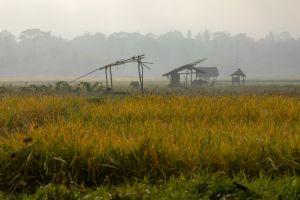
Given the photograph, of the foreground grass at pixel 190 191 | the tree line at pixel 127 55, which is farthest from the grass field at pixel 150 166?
the tree line at pixel 127 55

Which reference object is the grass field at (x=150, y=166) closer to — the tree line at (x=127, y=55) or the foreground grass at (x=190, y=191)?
the foreground grass at (x=190, y=191)

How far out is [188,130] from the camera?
776cm

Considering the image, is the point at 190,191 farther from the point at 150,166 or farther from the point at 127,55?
the point at 127,55

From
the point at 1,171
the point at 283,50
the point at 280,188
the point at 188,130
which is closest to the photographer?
the point at 280,188

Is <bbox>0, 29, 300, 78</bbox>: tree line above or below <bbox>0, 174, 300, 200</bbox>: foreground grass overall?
above

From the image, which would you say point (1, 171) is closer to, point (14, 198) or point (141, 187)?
point (14, 198)

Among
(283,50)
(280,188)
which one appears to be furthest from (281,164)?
(283,50)

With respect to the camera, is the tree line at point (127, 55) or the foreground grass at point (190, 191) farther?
the tree line at point (127, 55)

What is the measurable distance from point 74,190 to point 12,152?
1.39m

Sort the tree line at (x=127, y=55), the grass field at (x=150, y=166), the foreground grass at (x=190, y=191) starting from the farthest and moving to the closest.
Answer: the tree line at (x=127, y=55) → the grass field at (x=150, y=166) → the foreground grass at (x=190, y=191)

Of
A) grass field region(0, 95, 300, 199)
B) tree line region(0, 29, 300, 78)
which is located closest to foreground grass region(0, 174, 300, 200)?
grass field region(0, 95, 300, 199)

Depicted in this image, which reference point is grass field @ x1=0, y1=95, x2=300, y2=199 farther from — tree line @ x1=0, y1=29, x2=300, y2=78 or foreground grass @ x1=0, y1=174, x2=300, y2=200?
tree line @ x1=0, y1=29, x2=300, y2=78

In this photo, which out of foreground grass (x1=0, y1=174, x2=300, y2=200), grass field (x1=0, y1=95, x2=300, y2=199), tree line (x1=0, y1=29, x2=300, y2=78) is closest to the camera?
foreground grass (x1=0, y1=174, x2=300, y2=200)

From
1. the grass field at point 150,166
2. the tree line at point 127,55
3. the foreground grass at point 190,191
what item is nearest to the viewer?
the foreground grass at point 190,191
